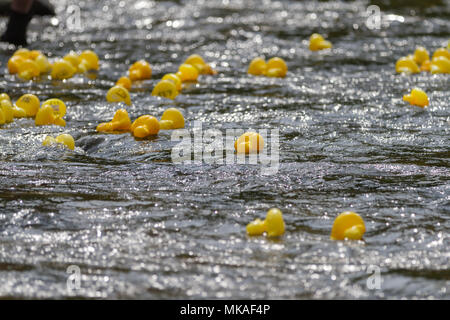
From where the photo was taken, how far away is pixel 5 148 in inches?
217

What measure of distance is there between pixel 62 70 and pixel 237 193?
4.09 meters

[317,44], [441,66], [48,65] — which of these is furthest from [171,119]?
[317,44]

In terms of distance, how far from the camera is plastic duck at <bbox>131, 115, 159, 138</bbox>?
19.1ft

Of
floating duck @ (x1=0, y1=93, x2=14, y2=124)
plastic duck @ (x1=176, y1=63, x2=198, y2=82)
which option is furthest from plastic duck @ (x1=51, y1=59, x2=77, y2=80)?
floating duck @ (x1=0, y1=93, x2=14, y2=124)

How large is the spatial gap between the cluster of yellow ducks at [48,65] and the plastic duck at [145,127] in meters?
2.44

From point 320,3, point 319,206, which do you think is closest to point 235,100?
point 319,206

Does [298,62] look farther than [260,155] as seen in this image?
Yes

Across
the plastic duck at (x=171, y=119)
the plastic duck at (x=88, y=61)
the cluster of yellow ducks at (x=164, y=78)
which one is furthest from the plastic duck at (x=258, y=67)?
the plastic duck at (x=171, y=119)

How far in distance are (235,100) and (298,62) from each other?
208cm

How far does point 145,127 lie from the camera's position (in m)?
5.86

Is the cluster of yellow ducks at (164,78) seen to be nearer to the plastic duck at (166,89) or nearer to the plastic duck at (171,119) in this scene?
the plastic duck at (166,89)

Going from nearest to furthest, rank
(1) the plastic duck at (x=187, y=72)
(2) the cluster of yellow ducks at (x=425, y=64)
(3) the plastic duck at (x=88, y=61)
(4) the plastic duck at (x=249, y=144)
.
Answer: (4) the plastic duck at (x=249, y=144) < (1) the plastic duck at (x=187, y=72) < (2) the cluster of yellow ducks at (x=425, y=64) < (3) the plastic duck at (x=88, y=61)

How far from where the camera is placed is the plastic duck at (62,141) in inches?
215
